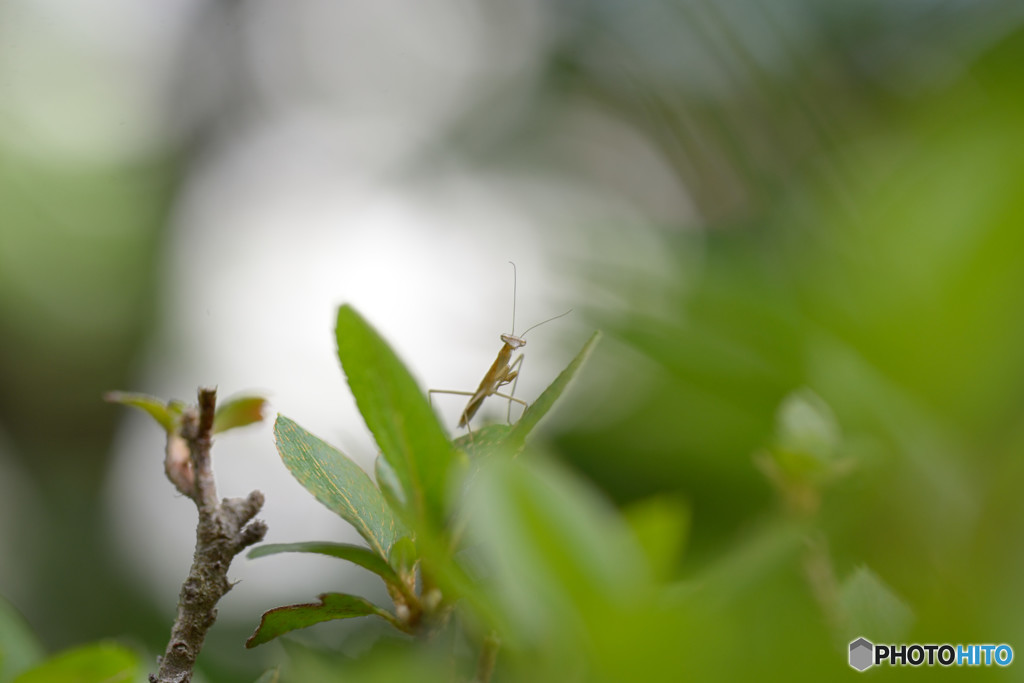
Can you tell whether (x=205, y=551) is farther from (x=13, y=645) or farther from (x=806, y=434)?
(x=806, y=434)

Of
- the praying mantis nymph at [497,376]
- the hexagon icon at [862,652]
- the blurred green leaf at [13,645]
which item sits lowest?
the blurred green leaf at [13,645]

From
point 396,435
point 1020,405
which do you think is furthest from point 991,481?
point 396,435

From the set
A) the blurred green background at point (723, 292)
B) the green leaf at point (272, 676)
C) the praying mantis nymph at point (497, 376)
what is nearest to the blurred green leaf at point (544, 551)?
the blurred green background at point (723, 292)

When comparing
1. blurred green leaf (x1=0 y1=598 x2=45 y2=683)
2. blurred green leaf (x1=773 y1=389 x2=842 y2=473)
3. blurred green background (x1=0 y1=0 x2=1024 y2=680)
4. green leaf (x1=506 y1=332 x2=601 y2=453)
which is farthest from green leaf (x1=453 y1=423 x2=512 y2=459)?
blurred green leaf (x1=0 y1=598 x2=45 y2=683)

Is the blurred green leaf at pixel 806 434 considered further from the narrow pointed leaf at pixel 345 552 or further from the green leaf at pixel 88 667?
the green leaf at pixel 88 667

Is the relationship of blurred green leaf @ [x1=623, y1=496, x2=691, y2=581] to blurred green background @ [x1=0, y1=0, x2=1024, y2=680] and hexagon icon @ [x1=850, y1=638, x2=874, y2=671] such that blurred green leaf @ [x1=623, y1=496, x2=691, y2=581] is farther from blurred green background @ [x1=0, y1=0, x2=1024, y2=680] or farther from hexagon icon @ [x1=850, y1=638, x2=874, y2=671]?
hexagon icon @ [x1=850, y1=638, x2=874, y2=671]

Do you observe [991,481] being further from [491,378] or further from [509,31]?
[509,31]
